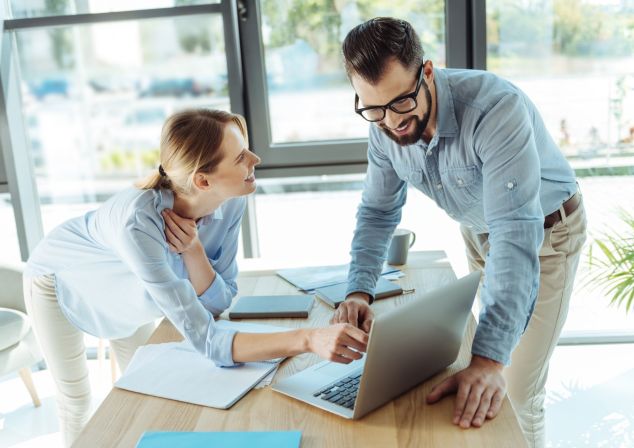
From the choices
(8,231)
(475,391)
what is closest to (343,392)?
(475,391)

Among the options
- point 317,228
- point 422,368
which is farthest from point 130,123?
point 422,368

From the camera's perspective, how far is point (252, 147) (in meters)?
3.03

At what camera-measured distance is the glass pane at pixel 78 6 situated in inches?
116

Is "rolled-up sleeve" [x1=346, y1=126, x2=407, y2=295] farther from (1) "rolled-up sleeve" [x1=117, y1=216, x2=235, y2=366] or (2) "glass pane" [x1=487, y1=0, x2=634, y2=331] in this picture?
(2) "glass pane" [x1=487, y1=0, x2=634, y2=331]

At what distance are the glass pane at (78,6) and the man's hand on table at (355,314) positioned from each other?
5.91 ft

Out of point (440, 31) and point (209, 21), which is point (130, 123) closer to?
point (209, 21)

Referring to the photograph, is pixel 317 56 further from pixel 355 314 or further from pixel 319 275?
pixel 355 314

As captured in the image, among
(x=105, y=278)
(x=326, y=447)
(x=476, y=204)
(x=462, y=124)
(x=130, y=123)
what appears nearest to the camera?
(x=326, y=447)

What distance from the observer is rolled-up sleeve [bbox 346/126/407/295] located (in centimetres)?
181

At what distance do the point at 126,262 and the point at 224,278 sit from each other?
0.32m

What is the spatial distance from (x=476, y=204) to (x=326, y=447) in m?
0.84

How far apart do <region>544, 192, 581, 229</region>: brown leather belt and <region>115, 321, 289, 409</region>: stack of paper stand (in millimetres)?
837

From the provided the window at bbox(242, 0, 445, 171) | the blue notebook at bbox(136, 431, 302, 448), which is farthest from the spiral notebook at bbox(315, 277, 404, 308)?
the window at bbox(242, 0, 445, 171)

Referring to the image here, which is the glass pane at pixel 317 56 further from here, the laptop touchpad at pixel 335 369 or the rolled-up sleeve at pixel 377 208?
the laptop touchpad at pixel 335 369
